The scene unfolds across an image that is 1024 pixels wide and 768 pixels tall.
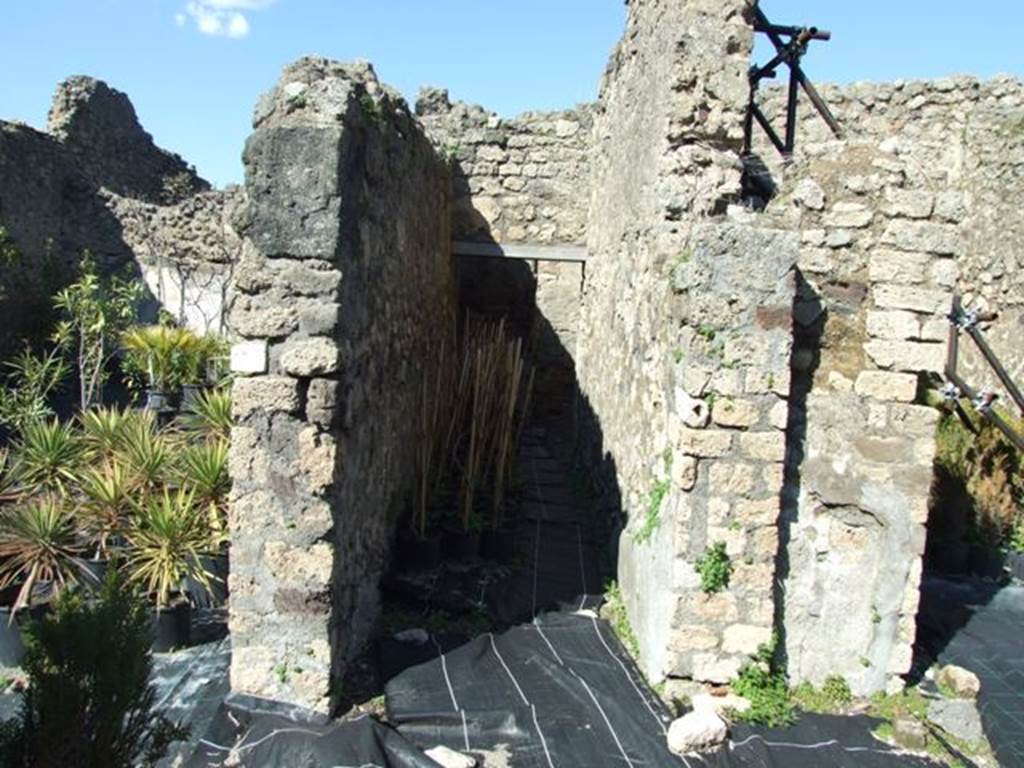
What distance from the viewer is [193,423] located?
6.07 meters

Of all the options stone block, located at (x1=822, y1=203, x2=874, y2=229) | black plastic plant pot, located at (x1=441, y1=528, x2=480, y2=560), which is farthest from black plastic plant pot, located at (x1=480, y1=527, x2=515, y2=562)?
stone block, located at (x1=822, y1=203, x2=874, y2=229)

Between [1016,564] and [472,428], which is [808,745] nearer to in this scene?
[472,428]

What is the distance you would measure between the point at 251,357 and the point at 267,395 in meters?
0.18

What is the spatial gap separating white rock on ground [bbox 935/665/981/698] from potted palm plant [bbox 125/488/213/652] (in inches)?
159

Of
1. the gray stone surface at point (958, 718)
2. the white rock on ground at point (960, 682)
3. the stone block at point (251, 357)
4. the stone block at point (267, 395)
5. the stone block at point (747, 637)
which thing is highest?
the stone block at point (251, 357)

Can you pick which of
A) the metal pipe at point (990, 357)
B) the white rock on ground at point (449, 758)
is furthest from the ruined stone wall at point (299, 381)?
the metal pipe at point (990, 357)

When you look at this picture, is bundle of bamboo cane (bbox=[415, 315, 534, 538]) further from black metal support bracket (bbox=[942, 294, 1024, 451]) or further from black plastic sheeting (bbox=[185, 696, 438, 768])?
black metal support bracket (bbox=[942, 294, 1024, 451])

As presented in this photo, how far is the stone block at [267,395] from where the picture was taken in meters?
3.51

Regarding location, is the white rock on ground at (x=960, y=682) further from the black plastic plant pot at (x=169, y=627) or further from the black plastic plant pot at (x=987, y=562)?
the black plastic plant pot at (x=169, y=627)

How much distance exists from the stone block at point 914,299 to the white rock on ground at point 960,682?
6.17 ft

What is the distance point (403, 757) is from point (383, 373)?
2176 millimetres

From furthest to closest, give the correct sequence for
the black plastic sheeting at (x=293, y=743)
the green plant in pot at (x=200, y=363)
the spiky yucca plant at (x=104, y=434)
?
the green plant in pot at (x=200, y=363) < the spiky yucca plant at (x=104, y=434) < the black plastic sheeting at (x=293, y=743)

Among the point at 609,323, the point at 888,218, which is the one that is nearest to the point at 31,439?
the point at 609,323

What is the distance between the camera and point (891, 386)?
3.88 meters
